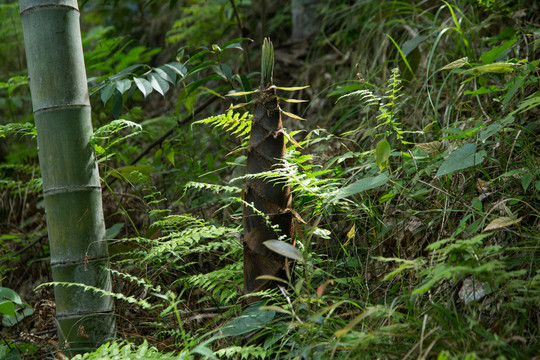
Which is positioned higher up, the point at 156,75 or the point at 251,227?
the point at 156,75

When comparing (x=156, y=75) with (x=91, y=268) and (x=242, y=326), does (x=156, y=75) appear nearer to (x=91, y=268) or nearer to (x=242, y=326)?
(x=91, y=268)

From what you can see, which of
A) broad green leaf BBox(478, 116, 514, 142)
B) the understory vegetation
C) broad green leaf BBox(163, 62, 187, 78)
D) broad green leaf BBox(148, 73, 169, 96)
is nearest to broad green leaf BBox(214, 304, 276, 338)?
the understory vegetation

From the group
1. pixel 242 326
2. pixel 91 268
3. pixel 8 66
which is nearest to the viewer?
pixel 242 326

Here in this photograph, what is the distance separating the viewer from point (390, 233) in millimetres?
1977

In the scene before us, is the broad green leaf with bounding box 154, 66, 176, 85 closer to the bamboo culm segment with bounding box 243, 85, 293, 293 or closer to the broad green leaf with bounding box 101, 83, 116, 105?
→ the broad green leaf with bounding box 101, 83, 116, 105

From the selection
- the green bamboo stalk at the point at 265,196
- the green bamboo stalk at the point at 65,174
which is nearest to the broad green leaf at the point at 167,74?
the green bamboo stalk at the point at 65,174

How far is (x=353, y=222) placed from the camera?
2.15 m

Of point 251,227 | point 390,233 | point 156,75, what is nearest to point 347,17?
point 156,75

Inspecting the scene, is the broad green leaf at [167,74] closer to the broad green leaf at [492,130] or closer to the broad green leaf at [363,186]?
the broad green leaf at [363,186]

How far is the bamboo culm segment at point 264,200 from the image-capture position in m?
1.61

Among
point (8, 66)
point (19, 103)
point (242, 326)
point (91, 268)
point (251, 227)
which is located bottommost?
point (242, 326)

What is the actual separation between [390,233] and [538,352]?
2.82ft

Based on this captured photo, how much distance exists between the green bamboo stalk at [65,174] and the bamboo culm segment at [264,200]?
2.04ft

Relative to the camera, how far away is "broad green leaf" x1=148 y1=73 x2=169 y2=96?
2.21 metres
